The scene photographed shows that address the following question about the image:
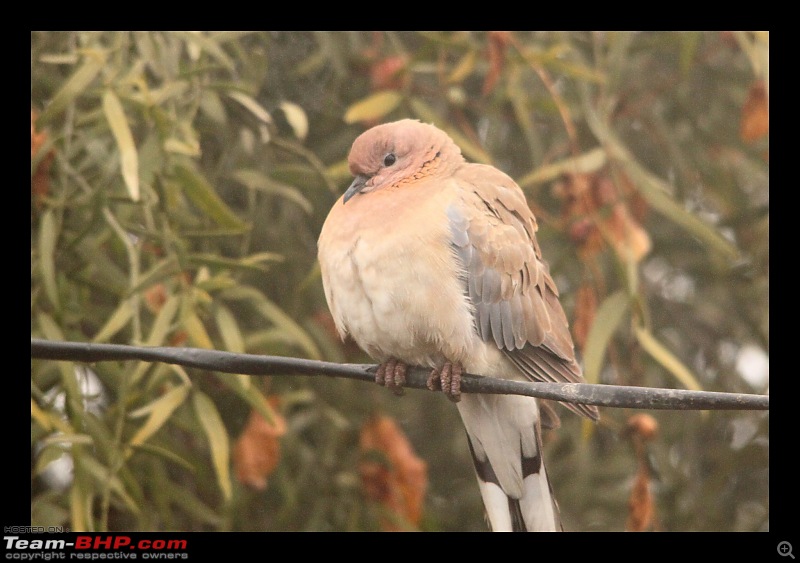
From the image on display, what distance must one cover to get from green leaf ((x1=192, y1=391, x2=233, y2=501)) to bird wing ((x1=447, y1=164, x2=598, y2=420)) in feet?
1.84

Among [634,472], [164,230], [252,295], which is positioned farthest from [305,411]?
[634,472]

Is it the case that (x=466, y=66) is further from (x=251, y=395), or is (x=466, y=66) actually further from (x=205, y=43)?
(x=251, y=395)

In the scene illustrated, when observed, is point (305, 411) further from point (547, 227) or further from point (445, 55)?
point (445, 55)

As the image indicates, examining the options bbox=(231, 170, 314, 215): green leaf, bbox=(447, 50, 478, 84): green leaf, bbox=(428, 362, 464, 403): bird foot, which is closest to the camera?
bbox=(428, 362, 464, 403): bird foot

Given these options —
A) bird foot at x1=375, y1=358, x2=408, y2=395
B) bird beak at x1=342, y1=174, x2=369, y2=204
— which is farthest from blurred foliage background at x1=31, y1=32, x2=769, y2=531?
bird foot at x1=375, y1=358, x2=408, y2=395

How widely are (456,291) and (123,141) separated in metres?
0.71

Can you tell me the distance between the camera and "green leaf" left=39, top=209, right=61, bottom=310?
1.97 m

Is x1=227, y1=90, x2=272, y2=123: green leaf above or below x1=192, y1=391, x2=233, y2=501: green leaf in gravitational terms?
above

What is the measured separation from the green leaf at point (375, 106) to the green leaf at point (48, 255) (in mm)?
719

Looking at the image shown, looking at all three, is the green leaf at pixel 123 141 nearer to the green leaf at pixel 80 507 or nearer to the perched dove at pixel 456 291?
the perched dove at pixel 456 291

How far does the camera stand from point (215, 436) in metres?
1.99

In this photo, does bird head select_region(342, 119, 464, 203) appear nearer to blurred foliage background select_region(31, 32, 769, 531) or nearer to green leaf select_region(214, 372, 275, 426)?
blurred foliage background select_region(31, 32, 769, 531)
